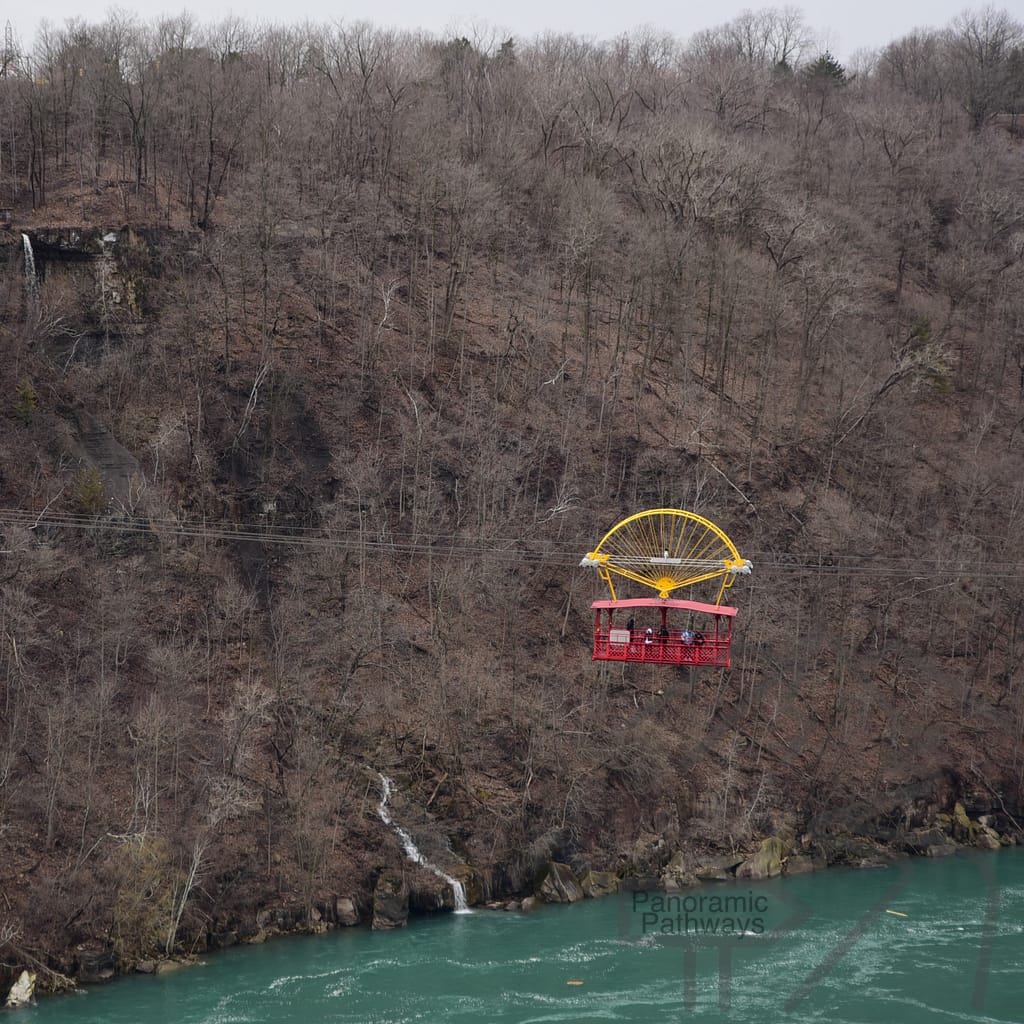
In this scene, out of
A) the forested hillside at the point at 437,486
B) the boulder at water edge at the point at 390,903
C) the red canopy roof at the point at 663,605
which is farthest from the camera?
the forested hillside at the point at 437,486

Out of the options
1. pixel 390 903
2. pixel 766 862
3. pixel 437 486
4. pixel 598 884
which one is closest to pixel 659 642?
pixel 390 903

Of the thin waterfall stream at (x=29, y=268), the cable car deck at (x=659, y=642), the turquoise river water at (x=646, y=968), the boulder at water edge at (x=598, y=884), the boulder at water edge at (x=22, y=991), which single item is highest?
the thin waterfall stream at (x=29, y=268)

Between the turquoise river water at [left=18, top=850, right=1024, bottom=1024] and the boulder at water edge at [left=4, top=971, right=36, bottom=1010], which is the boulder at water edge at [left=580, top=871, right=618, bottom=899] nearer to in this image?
the turquoise river water at [left=18, top=850, right=1024, bottom=1024]

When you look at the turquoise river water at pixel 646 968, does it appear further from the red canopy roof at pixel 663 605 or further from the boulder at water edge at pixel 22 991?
the red canopy roof at pixel 663 605

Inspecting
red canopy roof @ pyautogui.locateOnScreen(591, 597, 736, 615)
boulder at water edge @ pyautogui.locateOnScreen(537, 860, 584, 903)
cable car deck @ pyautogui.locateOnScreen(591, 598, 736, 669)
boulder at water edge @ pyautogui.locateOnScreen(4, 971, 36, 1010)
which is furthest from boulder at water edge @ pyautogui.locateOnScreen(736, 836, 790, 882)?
boulder at water edge @ pyautogui.locateOnScreen(4, 971, 36, 1010)

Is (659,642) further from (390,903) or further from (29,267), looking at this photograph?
(29,267)

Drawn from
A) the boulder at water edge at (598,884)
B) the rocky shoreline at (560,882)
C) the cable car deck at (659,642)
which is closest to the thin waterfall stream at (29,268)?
the rocky shoreline at (560,882)
